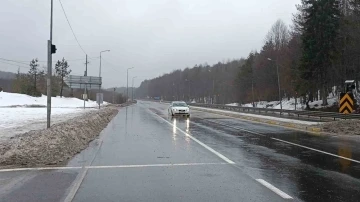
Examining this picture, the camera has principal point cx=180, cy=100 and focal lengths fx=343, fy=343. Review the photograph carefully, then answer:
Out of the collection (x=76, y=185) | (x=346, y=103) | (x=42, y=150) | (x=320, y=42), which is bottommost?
(x=76, y=185)

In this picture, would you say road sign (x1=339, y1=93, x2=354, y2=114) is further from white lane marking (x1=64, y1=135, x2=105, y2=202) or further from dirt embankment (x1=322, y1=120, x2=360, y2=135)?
white lane marking (x1=64, y1=135, x2=105, y2=202)

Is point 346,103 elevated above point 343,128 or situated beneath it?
elevated above

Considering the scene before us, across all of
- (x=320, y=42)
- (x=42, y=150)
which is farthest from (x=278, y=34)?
(x=42, y=150)

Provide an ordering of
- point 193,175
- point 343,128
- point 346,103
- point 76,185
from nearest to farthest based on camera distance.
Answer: point 76,185 < point 193,175 < point 343,128 < point 346,103

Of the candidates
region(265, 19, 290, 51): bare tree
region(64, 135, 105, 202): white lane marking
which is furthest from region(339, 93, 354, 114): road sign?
region(265, 19, 290, 51): bare tree

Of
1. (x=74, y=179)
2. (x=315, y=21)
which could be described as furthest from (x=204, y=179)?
(x=315, y=21)

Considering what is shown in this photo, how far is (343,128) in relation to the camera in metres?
19.0

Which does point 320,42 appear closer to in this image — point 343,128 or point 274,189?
point 343,128

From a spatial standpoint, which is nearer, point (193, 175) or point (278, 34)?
point (193, 175)

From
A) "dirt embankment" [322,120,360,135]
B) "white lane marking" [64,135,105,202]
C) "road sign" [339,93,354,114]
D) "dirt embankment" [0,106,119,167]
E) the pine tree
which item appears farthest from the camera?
the pine tree

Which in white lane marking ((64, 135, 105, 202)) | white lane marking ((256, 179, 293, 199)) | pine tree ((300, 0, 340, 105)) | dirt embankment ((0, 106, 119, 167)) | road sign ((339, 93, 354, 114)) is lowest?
white lane marking ((64, 135, 105, 202))

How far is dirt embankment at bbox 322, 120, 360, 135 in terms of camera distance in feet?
60.5

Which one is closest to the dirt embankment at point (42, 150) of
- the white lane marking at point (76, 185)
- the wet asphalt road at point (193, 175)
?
the wet asphalt road at point (193, 175)

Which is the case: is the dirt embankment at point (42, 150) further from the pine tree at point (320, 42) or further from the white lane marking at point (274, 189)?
the pine tree at point (320, 42)
